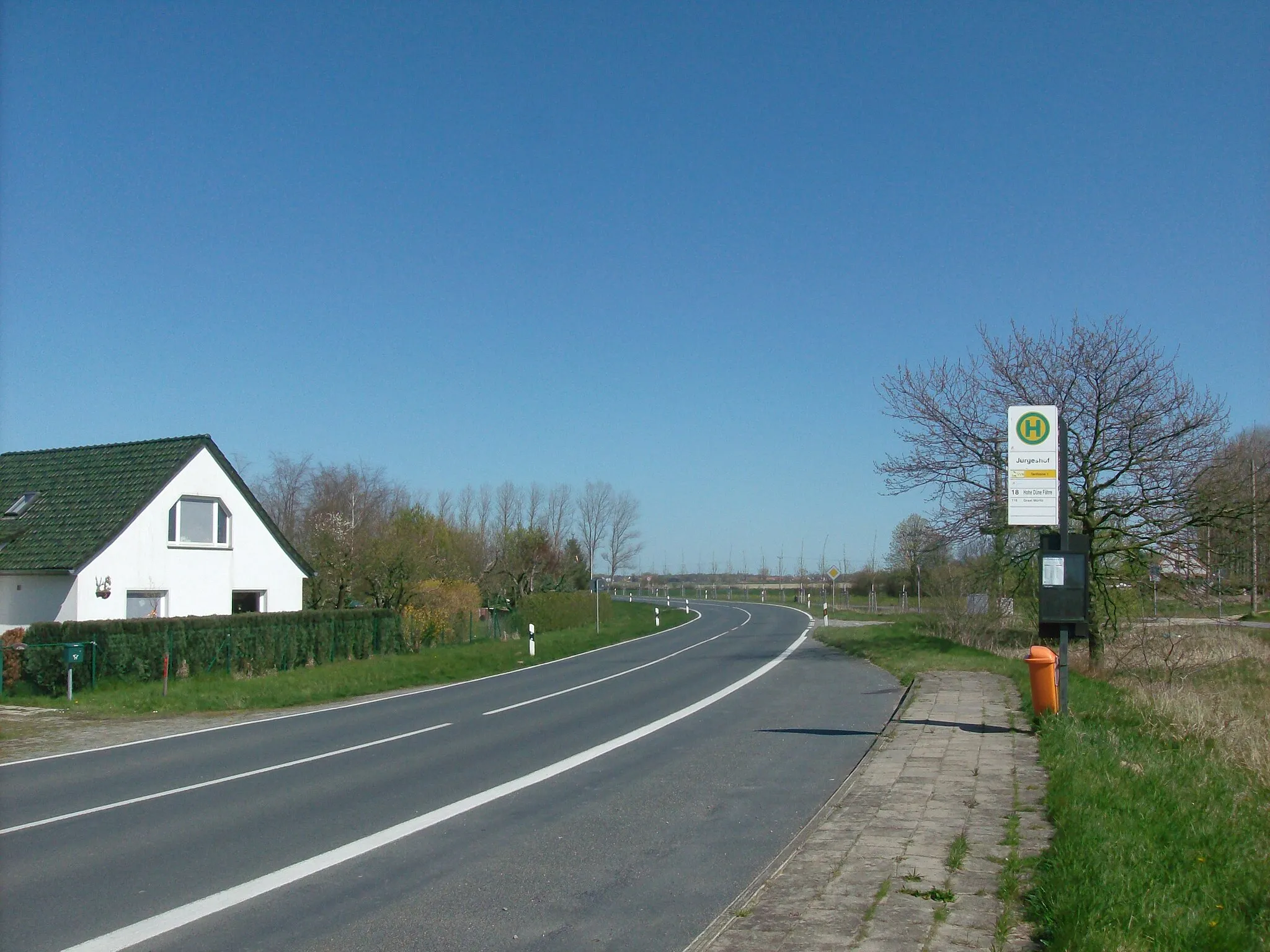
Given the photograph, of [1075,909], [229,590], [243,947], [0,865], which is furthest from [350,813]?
[229,590]

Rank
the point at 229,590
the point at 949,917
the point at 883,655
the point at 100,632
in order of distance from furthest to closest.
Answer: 1. the point at 229,590
2. the point at 883,655
3. the point at 100,632
4. the point at 949,917

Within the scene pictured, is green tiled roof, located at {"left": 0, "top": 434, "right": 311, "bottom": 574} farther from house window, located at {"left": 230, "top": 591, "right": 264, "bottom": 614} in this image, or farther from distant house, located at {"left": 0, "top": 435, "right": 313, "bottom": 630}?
house window, located at {"left": 230, "top": 591, "right": 264, "bottom": 614}

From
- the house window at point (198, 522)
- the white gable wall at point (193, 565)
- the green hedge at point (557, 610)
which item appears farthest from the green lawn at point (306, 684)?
the green hedge at point (557, 610)

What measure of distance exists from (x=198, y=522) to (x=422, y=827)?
24.6 metres

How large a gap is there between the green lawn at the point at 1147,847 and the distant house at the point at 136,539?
2341 centimetres

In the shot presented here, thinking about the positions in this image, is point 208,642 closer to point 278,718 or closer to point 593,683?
point 278,718

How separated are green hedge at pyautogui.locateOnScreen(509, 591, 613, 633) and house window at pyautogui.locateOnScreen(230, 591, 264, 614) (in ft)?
50.3

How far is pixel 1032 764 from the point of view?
35.6 ft

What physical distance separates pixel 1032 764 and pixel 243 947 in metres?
7.89

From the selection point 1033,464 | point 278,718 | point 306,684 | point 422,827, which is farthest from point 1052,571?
point 306,684

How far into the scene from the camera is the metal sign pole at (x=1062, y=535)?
12789 mm

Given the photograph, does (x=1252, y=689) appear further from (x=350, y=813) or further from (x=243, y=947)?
(x=243, y=947)

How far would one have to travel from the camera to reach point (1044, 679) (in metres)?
13.2

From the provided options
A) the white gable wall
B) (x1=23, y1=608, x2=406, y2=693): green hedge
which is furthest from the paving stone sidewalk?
the white gable wall
